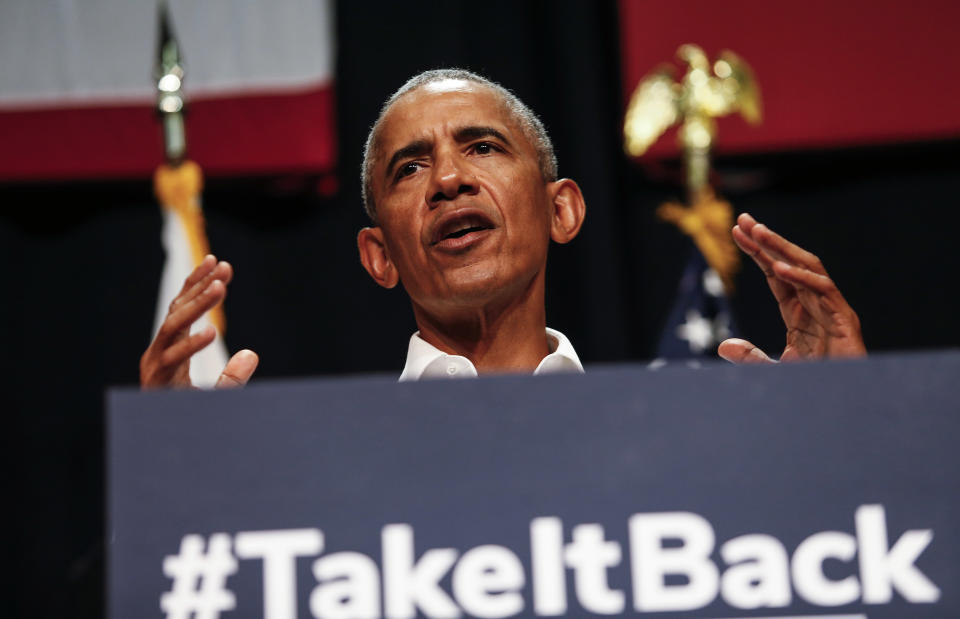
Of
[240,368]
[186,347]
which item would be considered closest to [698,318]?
[240,368]

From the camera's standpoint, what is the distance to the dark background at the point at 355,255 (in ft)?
9.69

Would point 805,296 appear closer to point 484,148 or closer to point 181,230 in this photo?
point 484,148

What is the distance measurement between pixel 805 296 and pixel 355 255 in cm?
189

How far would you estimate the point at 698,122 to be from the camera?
278 centimetres

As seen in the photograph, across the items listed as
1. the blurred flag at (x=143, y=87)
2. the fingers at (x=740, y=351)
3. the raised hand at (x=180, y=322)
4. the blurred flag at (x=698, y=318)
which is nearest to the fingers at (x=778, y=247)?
the fingers at (x=740, y=351)

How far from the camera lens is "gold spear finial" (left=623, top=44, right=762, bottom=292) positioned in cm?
272

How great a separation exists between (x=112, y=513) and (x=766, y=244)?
2.24ft

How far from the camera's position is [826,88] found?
300 centimetres

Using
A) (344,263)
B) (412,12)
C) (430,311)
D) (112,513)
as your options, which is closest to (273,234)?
(344,263)

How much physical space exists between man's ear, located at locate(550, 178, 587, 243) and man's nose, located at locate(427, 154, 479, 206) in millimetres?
167

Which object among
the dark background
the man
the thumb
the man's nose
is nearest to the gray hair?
the man

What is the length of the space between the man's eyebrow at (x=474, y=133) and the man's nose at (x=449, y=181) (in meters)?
0.04

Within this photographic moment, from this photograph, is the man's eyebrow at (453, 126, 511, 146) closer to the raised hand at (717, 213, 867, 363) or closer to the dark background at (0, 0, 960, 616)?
the raised hand at (717, 213, 867, 363)

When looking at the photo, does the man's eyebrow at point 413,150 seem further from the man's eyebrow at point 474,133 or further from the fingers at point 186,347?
the fingers at point 186,347
